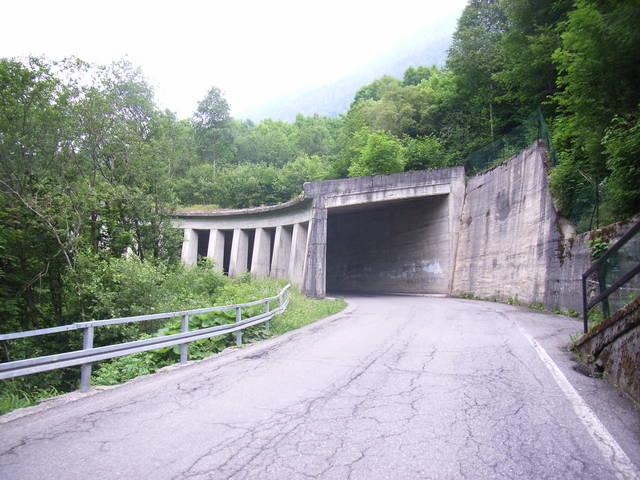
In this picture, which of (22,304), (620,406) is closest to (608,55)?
(620,406)

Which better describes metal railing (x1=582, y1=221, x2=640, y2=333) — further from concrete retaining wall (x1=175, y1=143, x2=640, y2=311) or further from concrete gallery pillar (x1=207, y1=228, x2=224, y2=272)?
concrete gallery pillar (x1=207, y1=228, x2=224, y2=272)

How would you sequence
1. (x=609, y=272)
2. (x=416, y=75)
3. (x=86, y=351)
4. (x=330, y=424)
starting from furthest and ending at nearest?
(x=416, y=75)
(x=609, y=272)
(x=86, y=351)
(x=330, y=424)

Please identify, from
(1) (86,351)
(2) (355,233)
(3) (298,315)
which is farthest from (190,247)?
(1) (86,351)

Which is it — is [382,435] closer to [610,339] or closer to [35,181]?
[610,339]

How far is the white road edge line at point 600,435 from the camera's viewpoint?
337 cm

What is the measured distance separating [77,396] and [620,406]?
639 cm

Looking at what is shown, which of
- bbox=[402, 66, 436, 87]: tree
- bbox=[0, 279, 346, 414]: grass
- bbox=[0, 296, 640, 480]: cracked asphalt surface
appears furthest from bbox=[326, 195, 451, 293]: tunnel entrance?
bbox=[402, 66, 436, 87]: tree

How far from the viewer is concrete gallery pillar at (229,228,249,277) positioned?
3491 cm

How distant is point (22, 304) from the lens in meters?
15.9

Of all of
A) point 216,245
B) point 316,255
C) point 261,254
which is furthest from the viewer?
point 216,245

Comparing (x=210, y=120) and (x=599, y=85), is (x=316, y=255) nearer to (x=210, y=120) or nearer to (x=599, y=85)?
(x=599, y=85)

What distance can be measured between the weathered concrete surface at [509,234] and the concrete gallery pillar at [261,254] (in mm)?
14204

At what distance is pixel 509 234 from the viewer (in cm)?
2136

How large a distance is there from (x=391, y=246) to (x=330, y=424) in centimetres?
2708
